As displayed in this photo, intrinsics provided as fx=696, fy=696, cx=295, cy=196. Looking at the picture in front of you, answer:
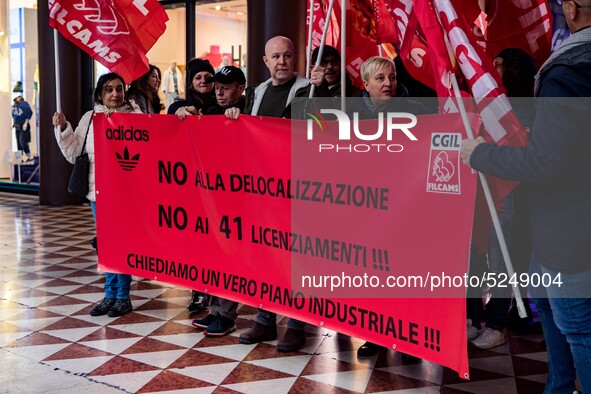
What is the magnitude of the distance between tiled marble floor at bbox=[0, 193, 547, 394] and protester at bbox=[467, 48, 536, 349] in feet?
0.49

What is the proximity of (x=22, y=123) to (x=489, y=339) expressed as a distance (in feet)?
38.6

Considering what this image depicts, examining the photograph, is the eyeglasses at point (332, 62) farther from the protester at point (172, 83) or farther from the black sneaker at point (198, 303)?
the protester at point (172, 83)

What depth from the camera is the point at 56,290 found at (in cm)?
559

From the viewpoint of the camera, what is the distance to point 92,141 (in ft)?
15.8

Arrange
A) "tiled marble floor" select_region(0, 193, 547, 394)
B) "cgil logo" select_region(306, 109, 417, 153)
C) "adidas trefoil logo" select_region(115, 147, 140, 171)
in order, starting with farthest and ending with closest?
"adidas trefoil logo" select_region(115, 147, 140, 171) → "tiled marble floor" select_region(0, 193, 547, 394) → "cgil logo" select_region(306, 109, 417, 153)

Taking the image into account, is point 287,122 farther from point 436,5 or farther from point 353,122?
point 436,5

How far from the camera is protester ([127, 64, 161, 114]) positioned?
218 inches

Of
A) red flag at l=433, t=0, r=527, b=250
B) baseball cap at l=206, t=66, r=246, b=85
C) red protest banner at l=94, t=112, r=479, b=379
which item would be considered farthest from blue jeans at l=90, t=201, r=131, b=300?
red flag at l=433, t=0, r=527, b=250

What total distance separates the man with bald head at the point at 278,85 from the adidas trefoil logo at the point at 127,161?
88 cm

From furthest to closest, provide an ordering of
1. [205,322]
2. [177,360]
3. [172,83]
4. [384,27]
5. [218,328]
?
[172,83] → [384,27] → [205,322] → [218,328] → [177,360]

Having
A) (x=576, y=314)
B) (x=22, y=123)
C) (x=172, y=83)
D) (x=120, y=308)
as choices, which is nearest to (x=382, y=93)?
(x=576, y=314)

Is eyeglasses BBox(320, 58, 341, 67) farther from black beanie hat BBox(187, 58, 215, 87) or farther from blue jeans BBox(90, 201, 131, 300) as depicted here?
blue jeans BBox(90, 201, 131, 300)

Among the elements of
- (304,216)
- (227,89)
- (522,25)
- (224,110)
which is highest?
(522,25)

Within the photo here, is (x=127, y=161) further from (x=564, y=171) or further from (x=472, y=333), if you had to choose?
(x=564, y=171)
